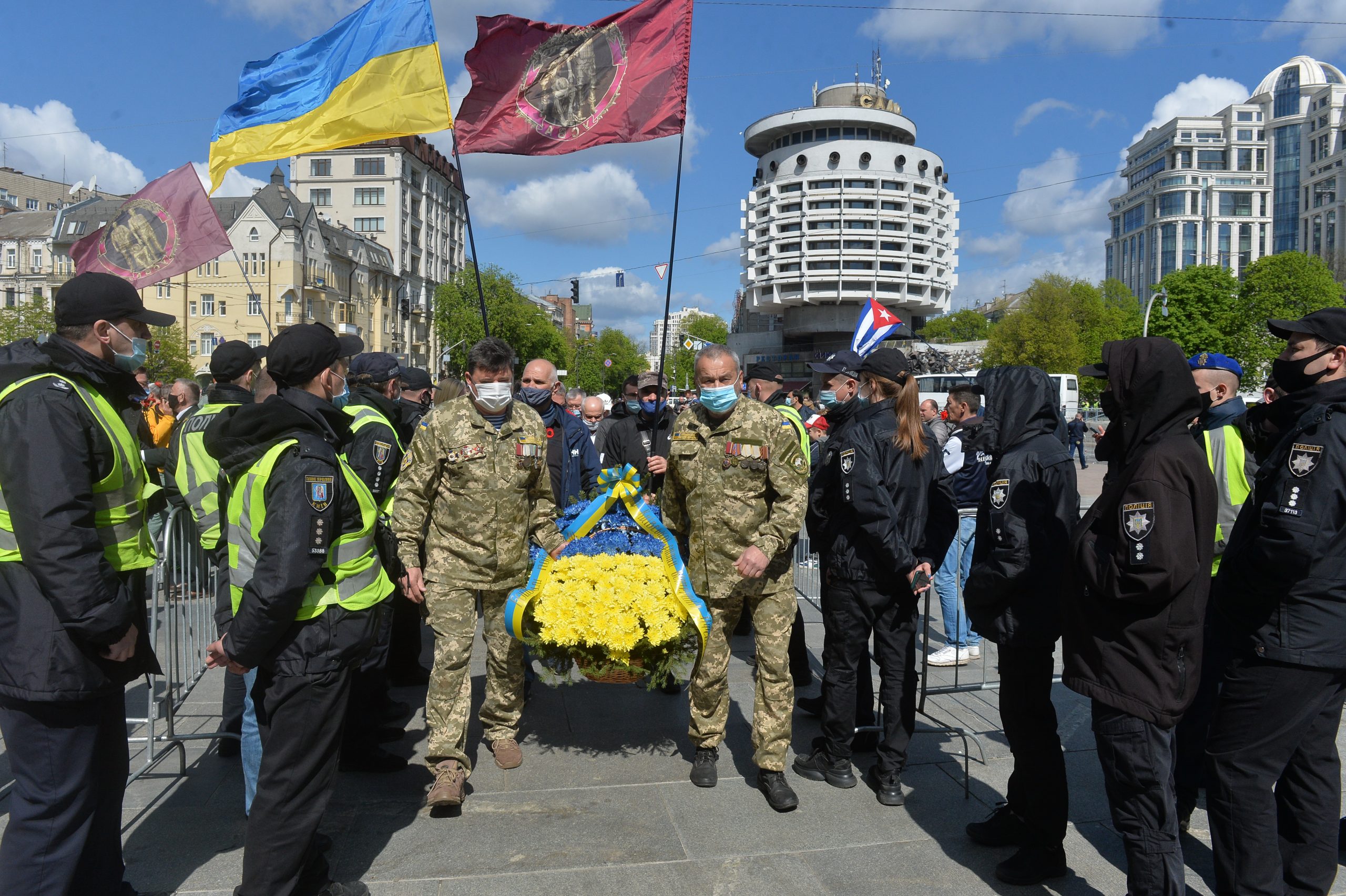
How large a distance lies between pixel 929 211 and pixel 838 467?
96055 mm

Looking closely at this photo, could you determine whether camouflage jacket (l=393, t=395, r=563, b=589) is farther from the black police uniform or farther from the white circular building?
the white circular building

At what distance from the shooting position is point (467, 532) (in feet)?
15.2

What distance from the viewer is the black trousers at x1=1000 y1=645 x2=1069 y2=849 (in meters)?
3.74

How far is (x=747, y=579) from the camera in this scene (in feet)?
15.2

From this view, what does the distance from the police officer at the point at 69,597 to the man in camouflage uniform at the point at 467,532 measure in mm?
1410

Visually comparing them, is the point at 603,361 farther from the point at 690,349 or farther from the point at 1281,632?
the point at 1281,632

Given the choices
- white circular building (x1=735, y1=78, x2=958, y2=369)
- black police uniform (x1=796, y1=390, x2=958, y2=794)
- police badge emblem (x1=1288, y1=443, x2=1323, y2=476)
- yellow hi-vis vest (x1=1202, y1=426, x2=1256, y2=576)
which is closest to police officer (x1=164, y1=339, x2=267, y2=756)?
black police uniform (x1=796, y1=390, x2=958, y2=794)

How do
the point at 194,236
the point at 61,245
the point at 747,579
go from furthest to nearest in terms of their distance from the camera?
1. the point at 61,245
2. the point at 194,236
3. the point at 747,579

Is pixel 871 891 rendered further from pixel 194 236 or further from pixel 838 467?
pixel 194 236

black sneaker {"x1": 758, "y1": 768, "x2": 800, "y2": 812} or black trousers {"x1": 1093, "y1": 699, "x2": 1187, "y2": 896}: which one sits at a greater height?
black trousers {"x1": 1093, "y1": 699, "x2": 1187, "y2": 896}

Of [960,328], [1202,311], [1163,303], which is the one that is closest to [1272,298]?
[1202,311]

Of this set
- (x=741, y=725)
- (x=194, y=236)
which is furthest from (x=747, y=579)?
(x=194, y=236)

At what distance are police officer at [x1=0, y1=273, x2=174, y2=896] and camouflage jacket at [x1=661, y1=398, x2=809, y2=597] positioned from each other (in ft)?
8.62

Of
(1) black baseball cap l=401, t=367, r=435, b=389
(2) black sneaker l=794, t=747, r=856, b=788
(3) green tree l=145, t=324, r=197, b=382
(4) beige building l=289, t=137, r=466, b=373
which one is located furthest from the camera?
(4) beige building l=289, t=137, r=466, b=373
